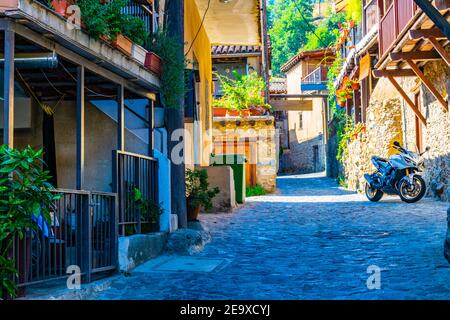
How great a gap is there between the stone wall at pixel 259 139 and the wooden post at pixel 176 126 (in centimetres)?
1152

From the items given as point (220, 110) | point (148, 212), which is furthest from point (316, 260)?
point (220, 110)

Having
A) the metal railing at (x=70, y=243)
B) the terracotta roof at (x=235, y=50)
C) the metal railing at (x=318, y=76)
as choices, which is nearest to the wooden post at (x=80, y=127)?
the metal railing at (x=70, y=243)

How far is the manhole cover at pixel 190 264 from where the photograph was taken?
6266 millimetres

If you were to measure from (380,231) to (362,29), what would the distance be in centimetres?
1248

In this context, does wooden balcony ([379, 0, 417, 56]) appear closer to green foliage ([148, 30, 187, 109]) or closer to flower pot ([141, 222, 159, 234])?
green foliage ([148, 30, 187, 109])

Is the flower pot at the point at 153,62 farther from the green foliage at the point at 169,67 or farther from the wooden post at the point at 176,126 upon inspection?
the wooden post at the point at 176,126

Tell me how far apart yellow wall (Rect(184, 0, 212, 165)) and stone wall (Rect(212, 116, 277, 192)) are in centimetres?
421

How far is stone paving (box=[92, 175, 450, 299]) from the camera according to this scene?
500 centimetres

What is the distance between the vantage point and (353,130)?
2047 cm

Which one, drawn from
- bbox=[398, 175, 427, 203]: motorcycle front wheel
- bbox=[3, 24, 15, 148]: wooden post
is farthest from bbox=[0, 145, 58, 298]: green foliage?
bbox=[398, 175, 427, 203]: motorcycle front wheel

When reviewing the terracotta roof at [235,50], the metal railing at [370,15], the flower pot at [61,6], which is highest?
the terracotta roof at [235,50]

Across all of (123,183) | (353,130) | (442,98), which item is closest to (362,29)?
(353,130)

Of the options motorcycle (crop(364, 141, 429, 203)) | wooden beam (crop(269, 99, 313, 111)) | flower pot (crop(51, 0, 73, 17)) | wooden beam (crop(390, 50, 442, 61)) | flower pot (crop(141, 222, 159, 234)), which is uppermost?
wooden beam (crop(269, 99, 313, 111))
